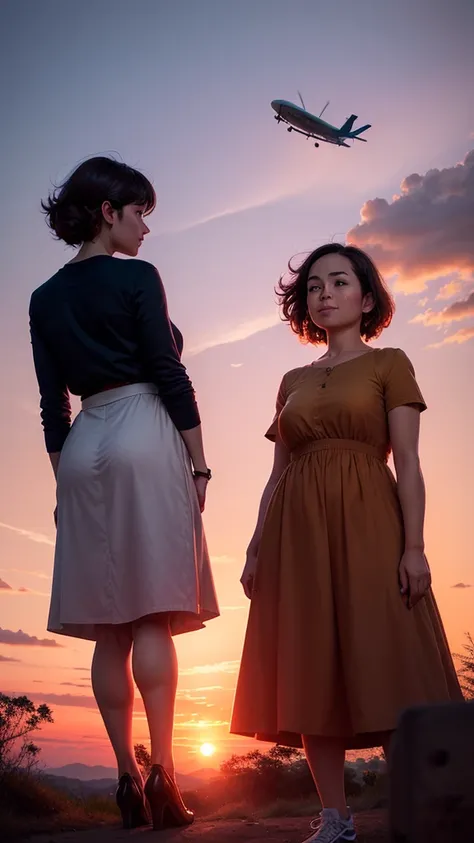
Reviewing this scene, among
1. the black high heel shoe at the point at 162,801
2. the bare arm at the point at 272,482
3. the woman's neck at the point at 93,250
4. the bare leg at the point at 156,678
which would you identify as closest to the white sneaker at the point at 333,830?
the black high heel shoe at the point at 162,801

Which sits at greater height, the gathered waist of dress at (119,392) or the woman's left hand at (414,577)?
the gathered waist of dress at (119,392)

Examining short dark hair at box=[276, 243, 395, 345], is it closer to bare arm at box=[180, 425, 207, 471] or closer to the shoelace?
bare arm at box=[180, 425, 207, 471]

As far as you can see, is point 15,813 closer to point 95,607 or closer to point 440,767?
point 95,607

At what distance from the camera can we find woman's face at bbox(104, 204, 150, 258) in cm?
346

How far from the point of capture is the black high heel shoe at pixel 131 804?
9.91ft

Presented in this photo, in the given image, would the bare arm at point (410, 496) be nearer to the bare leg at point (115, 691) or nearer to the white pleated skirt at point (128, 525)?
the white pleated skirt at point (128, 525)

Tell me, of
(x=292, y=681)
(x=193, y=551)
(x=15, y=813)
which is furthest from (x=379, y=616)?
(x=15, y=813)

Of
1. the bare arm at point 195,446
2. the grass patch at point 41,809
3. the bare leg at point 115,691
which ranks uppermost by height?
the bare arm at point 195,446

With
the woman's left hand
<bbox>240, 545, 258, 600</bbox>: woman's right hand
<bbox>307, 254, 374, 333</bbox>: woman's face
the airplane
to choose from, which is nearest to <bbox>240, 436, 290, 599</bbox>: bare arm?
<bbox>240, 545, 258, 600</bbox>: woman's right hand

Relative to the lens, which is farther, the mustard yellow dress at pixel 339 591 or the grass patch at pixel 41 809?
the grass patch at pixel 41 809

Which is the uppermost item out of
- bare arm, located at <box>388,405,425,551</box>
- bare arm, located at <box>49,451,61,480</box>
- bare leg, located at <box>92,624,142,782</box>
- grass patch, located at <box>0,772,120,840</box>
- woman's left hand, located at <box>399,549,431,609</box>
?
bare arm, located at <box>49,451,61,480</box>

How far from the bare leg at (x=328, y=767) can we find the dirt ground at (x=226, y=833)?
0.15m

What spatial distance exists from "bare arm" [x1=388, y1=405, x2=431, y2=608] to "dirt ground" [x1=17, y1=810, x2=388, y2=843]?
786 millimetres

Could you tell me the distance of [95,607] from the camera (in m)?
3.15
